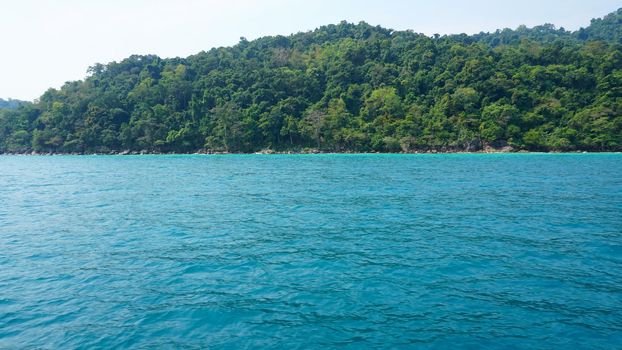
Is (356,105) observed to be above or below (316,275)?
above

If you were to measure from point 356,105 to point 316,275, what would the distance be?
10369 cm

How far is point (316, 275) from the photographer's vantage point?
1154 centimetres

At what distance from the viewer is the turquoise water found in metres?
8.27

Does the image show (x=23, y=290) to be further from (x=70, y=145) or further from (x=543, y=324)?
(x=70, y=145)

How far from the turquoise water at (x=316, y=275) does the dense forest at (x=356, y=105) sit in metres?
70.1

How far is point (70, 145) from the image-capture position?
115438mm

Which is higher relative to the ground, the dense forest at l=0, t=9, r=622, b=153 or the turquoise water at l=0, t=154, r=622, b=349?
the dense forest at l=0, t=9, r=622, b=153

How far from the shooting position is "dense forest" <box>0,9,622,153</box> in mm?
86438

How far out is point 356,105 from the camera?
367 ft

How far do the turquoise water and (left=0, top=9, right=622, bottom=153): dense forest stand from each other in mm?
70148

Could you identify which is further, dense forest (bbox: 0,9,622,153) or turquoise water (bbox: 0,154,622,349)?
dense forest (bbox: 0,9,622,153)

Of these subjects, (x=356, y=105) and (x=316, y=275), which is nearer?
(x=316, y=275)

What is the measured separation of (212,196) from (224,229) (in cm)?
1116

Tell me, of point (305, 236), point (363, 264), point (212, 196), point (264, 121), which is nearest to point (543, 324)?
point (363, 264)
